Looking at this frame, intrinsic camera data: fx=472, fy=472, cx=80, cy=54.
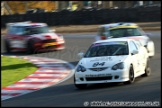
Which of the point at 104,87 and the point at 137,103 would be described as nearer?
the point at 137,103

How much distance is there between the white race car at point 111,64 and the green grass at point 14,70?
2951 mm

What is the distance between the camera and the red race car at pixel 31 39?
24.9 m

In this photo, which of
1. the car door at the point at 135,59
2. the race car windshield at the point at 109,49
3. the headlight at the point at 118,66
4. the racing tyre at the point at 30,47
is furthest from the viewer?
the racing tyre at the point at 30,47

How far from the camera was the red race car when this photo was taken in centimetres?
2492

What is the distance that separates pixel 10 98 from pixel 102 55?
9.90ft

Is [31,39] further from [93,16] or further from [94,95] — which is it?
[93,16]

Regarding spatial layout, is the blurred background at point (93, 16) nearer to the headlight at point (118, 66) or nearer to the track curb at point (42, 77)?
the track curb at point (42, 77)

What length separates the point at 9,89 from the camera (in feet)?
45.8

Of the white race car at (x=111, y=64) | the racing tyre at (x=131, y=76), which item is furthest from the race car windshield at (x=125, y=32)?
the racing tyre at (x=131, y=76)

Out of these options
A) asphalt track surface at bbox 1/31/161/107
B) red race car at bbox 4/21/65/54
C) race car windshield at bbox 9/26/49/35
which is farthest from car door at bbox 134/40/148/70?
race car windshield at bbox 9/26/49/35

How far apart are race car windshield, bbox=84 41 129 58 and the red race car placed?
10.9 m

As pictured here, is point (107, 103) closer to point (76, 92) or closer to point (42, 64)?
point (76, 92)

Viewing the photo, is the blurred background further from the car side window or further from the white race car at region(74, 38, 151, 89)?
the white race car at region(74, 38, 151, 89)

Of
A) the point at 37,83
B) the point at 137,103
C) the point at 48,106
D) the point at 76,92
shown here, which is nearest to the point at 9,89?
the point at 37,83
